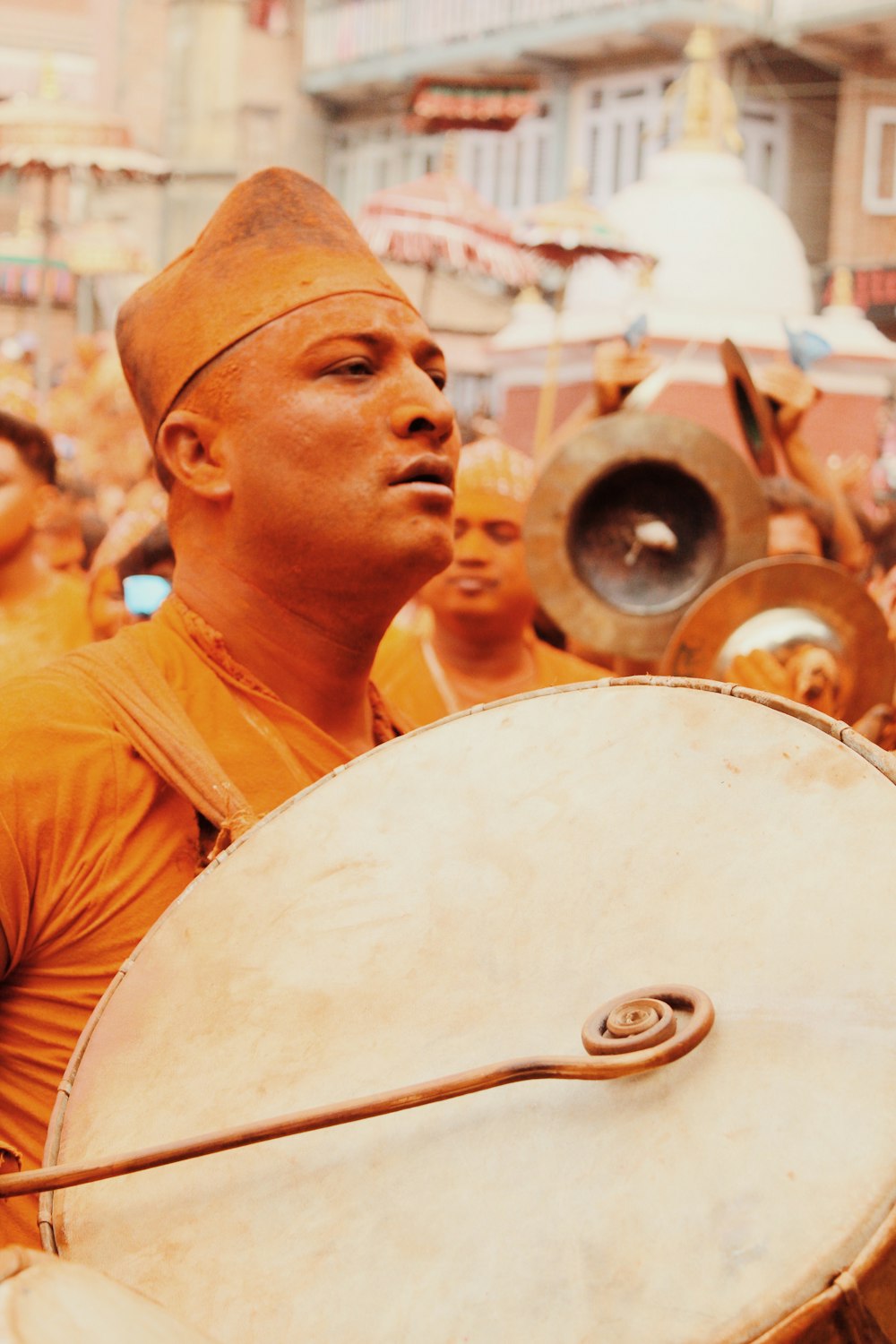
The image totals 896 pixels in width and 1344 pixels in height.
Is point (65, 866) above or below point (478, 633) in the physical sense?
above

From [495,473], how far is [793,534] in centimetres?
103

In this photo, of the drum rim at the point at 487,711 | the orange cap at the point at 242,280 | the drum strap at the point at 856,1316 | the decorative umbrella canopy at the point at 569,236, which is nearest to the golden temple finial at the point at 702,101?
the decorative umbrella canopy at the point at 569,236

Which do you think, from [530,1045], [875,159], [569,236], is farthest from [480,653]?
[875,159]

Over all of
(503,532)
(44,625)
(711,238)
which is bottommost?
(44,625)

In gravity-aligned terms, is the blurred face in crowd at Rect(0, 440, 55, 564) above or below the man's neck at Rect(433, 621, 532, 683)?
above

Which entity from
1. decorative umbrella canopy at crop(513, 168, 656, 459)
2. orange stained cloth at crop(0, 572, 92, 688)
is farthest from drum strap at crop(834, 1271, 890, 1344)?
decorative umbrella canopy at crop(513, 168, 656, 459)

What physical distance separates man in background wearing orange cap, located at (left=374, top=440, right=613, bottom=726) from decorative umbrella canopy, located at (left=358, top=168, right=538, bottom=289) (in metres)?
9.23

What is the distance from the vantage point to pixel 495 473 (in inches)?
207

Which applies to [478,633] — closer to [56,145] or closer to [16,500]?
[16,500]

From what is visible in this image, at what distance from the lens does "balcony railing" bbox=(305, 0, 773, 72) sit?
970 inches

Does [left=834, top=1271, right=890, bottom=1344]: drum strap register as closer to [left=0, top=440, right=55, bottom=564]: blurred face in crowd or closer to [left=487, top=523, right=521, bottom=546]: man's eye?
[left=487, top=523, right=521, bottom=546]: man's eye

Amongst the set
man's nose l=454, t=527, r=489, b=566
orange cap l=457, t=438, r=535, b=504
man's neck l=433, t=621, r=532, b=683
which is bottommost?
man's neck l=433, t=621, r=532, b=683

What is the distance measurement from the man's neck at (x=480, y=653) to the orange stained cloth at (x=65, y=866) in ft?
8.53

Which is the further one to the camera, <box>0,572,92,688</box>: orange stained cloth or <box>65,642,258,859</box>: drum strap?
<box>0,572,92,688</box>: orange stained cloth
